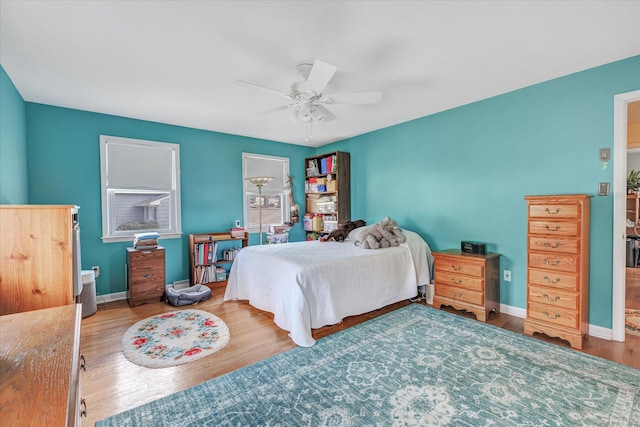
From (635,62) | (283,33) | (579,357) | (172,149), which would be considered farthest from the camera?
(172,149)

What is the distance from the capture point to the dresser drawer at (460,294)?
2980mm

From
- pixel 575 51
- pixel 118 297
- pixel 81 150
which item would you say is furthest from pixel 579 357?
pixel 81 150

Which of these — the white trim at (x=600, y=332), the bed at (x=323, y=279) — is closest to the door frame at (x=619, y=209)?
the white trim at (x=600, y=332)

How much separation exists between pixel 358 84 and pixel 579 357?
116 inches

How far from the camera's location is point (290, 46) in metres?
2.19

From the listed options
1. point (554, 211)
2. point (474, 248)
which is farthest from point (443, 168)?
point (554, 211)

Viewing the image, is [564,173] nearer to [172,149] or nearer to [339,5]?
[339,5]

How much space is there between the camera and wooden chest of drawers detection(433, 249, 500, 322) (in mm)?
2963

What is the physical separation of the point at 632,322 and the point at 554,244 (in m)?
1.24

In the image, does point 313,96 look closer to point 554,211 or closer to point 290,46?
point 290,46

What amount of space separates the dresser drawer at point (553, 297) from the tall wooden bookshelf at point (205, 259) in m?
3.78

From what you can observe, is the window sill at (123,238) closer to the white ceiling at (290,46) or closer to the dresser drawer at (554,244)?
the white ceiling at (290,46)

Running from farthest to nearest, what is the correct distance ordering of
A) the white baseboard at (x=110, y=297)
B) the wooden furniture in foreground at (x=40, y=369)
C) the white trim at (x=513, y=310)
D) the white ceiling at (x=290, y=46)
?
the white baseboard at (x=110, y=297)
the white trim at (x=513, y=310)
the white ceiling at (x=290, y=46)
the wooden furniture in foreground at (x=40, y=369)

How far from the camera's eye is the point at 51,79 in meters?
2.71
